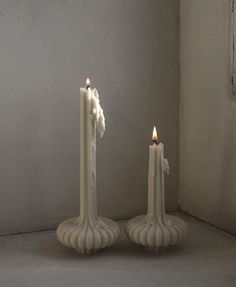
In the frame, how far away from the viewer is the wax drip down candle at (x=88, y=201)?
87 centimetres

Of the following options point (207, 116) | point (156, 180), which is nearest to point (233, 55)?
point (207, 116)

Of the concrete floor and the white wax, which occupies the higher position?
the white wax

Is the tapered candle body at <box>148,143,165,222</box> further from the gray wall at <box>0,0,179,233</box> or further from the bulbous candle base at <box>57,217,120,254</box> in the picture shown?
the gray wall at <box>0,0,179,233</box>

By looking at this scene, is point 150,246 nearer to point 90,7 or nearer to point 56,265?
point 56,265

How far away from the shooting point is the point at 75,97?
106 centimetres

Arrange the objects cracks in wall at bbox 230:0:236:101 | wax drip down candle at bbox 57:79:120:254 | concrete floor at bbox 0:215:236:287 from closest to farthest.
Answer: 1. concrete floor at bbox 0:215:236:287
2. wax drip down candle at bbox 57:79:120:254
3. cracks in wall at bbox 230:0:236:101

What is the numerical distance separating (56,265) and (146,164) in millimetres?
385

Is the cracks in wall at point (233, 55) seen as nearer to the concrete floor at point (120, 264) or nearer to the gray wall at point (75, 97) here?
the gray wall at point (75, 97)

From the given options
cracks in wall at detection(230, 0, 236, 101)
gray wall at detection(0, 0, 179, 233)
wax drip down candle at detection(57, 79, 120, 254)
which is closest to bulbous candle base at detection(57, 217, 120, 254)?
wax drip down candle at detection(57, 79, 120, 254)

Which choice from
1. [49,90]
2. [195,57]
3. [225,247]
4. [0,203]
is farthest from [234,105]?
[0,203]

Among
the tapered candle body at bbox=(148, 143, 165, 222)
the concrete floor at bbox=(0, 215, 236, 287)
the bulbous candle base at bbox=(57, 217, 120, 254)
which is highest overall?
the tapered candle body at bbox=(148, 143, 165, 222)

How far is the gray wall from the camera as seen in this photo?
1.01 meters

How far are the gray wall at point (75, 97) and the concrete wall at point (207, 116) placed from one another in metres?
0.03

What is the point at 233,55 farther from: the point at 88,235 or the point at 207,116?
the point at 88,235
